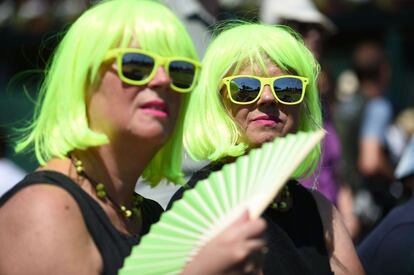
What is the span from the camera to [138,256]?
2238mm

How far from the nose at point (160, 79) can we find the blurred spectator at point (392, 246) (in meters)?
1.64

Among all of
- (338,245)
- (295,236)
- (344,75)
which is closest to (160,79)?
(295,236)

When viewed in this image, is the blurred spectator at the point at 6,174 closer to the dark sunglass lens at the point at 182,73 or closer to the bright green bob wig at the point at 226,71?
the bright green bob wig at the point at 226,71

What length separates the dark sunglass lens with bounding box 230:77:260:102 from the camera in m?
3.09

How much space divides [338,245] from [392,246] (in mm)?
607

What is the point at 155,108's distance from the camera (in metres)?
2.38

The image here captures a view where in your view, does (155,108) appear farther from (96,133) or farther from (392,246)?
(392,246)

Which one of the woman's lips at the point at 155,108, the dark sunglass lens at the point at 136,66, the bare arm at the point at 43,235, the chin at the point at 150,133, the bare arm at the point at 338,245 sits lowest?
the bare arm at the point at 338,245

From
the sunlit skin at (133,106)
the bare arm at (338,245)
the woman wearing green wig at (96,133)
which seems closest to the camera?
the woman wearing green wig at (96,133)

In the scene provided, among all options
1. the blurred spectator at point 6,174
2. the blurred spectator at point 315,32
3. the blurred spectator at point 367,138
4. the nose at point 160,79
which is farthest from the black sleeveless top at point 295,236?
the blurred spectator at point 367,138

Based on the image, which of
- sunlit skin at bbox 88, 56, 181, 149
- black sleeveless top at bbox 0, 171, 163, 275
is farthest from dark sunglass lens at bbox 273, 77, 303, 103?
black sleeveless top at bbox 0, 171, 163, 275

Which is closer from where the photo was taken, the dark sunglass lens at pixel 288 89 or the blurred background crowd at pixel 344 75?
the dark sunglass lens at pixel 288 89

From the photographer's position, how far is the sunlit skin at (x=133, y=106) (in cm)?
237

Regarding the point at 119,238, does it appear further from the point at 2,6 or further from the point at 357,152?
the point at 2,6
